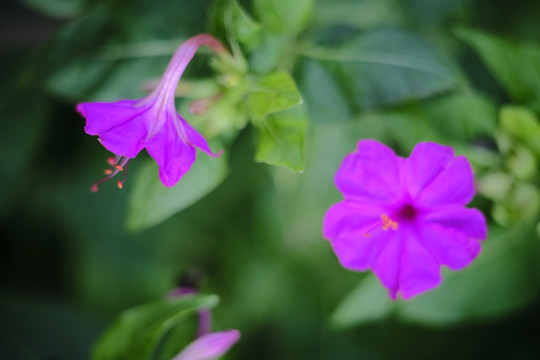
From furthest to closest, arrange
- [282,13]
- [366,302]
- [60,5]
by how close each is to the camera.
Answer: [60,5] < [366,302] < [282,13]

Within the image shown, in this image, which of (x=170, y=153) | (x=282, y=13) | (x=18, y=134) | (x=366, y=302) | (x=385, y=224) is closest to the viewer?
(x=170, y=153)

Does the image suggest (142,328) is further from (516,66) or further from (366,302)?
(516,66)

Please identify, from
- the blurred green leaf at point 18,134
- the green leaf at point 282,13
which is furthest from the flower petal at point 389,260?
the blurred green leaf at point 18,134

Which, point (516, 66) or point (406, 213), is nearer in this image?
point (406, 213)

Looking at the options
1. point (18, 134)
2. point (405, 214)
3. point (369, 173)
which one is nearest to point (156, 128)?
point (369, 173)

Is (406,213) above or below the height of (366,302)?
above

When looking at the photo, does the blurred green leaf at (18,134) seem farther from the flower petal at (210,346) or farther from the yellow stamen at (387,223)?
the yellow stamen at (387,223)

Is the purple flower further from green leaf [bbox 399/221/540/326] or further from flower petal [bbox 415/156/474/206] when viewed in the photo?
green leaf [bbox 399/221/540/326]
